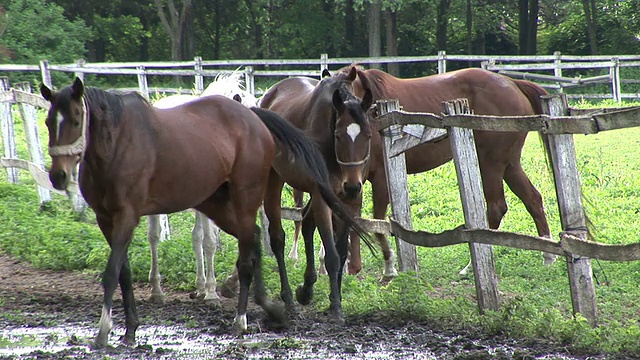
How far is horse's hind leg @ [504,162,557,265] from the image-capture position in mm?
9391

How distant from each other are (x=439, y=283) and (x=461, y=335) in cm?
211

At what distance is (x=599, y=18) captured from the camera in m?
38.3

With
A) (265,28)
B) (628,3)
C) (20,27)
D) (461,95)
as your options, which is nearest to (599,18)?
(628,3)

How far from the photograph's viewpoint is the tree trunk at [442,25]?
38447 mm

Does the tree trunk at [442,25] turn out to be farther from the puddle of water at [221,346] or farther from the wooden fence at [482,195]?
the puddle of water at [221,346]

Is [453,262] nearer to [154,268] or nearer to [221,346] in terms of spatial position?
[154,268]

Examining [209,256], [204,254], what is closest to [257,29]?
[204,254]

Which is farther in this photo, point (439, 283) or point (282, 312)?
point (439, 283)

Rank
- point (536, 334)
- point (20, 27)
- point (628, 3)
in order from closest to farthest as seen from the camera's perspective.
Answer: point (536, 334) < point (20, 27) < point (628, 3)

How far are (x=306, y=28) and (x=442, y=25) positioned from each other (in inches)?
238

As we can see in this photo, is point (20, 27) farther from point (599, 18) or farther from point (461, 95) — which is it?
point (461, 95)

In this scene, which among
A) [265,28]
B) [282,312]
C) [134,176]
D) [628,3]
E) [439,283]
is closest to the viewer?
[134,176]

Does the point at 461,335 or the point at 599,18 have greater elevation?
the point at 599,18

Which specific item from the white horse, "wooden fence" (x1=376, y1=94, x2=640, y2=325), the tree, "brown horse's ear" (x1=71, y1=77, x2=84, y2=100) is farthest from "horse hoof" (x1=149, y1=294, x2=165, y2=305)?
the tree
